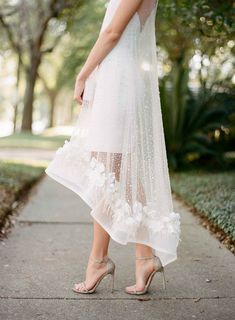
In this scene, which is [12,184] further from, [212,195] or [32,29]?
[32,29]

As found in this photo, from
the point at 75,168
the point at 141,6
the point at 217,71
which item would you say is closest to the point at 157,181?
the point at 75,168

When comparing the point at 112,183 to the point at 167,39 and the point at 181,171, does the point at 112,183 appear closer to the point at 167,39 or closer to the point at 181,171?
the point at 181,171

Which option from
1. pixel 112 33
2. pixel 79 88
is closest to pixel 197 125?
pixel 79 88

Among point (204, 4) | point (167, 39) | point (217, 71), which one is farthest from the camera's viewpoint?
point (167, 39)

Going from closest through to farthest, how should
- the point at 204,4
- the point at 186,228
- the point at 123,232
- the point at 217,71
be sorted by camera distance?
the point at 123,232 → the point at 186,228 → the point at 204,4 → the point at 217,71

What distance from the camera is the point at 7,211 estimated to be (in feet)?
19.3

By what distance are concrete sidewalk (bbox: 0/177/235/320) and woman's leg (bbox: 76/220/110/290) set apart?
0.32 ft

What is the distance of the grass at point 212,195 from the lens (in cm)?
506

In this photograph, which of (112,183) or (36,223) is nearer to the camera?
(112,183)

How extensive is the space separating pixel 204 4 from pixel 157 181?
379cm

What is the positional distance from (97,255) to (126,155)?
25.0 inches

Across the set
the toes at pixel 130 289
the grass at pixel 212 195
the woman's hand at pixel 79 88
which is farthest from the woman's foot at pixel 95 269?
the grass at pixel 212 195

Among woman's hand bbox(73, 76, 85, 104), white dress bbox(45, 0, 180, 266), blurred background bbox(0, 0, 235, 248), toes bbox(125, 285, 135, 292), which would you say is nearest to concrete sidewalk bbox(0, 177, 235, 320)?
toes bbox(125, 285, 135, 292)

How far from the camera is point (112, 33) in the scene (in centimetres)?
328
